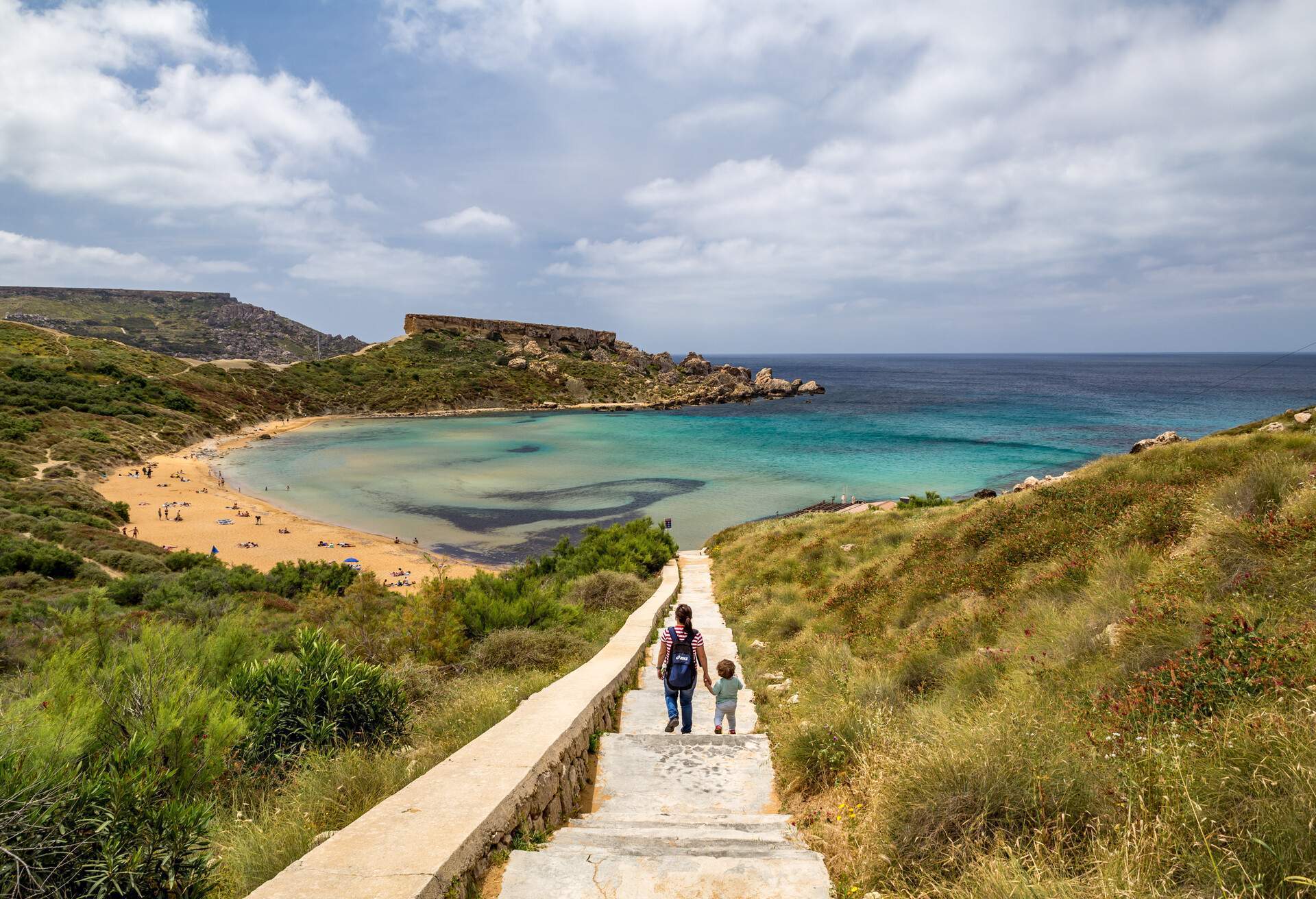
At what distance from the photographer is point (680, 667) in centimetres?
713

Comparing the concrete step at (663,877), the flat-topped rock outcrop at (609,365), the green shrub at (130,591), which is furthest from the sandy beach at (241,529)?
the flat-topped rock outcrop at (609,365)

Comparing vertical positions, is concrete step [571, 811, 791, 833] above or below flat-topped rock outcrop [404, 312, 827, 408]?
below

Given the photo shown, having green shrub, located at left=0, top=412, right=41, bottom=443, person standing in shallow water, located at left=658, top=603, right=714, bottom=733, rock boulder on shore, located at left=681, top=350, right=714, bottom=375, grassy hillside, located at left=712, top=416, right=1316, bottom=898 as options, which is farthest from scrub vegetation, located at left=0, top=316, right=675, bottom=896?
rock boulder on shore, located at left=681, top=350, right=714, bottom=375

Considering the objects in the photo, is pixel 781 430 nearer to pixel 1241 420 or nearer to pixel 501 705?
pixel 1241 420

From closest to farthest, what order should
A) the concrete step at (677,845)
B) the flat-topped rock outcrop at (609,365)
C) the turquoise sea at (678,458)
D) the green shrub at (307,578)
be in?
the concrete step at (677,845), the green shrub at (307,578), the turquoise sea at (678,458), the flat-topped rock outcrop at (609,365)

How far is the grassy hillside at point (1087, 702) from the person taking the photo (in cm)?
257

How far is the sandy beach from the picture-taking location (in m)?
27.0

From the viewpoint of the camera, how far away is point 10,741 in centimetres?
291

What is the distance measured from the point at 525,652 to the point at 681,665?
320 centimetres

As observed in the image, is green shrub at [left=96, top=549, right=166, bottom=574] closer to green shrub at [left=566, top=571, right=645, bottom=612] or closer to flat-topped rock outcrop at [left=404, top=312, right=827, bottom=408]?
green shrub at [left=566, top=571, right=645, bottom=612]

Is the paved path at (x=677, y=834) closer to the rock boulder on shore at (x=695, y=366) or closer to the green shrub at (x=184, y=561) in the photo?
the green shrub at (x=184, y=561)

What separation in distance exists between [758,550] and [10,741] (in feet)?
57.3

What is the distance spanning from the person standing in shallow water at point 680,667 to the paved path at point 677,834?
55 cm

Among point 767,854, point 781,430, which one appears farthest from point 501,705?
point 781,430
